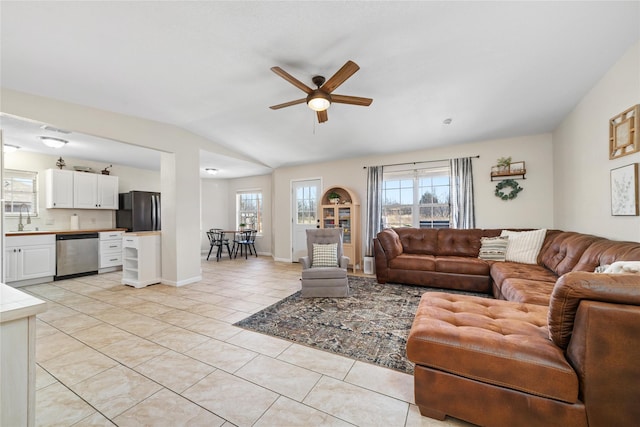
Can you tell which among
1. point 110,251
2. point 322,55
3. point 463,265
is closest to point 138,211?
point 110,251

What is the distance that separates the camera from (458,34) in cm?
219

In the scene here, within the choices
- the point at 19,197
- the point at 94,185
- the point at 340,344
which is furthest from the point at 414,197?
the point at 19,197

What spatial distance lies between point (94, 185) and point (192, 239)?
2.87 metres

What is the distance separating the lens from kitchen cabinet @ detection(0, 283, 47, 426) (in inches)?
29.9

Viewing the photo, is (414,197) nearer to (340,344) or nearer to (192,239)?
(340,344)

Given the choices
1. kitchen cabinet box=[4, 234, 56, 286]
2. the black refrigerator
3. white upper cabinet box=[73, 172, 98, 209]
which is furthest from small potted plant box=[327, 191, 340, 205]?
kitchen cabinet box=[4, 234, 56, 286]

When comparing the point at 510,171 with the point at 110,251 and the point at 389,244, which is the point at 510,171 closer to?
the point at 389,244

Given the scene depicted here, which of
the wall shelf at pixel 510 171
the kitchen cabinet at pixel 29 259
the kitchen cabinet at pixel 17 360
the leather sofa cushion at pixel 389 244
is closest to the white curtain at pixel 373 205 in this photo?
the leather sofa cushion at pixel 389 244

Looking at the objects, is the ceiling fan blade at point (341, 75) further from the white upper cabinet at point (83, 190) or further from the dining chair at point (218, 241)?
the white upper cabinet at point (83, 190)

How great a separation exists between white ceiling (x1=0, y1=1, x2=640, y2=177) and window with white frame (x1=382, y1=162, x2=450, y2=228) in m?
1.22

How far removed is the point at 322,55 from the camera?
2443 millimetres

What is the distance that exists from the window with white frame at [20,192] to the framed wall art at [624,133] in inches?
338

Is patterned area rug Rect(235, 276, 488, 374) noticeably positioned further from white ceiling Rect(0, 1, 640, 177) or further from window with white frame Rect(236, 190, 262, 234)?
window with white frame Rect(236, 190, 262, 234)

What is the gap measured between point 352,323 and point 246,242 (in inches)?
198
